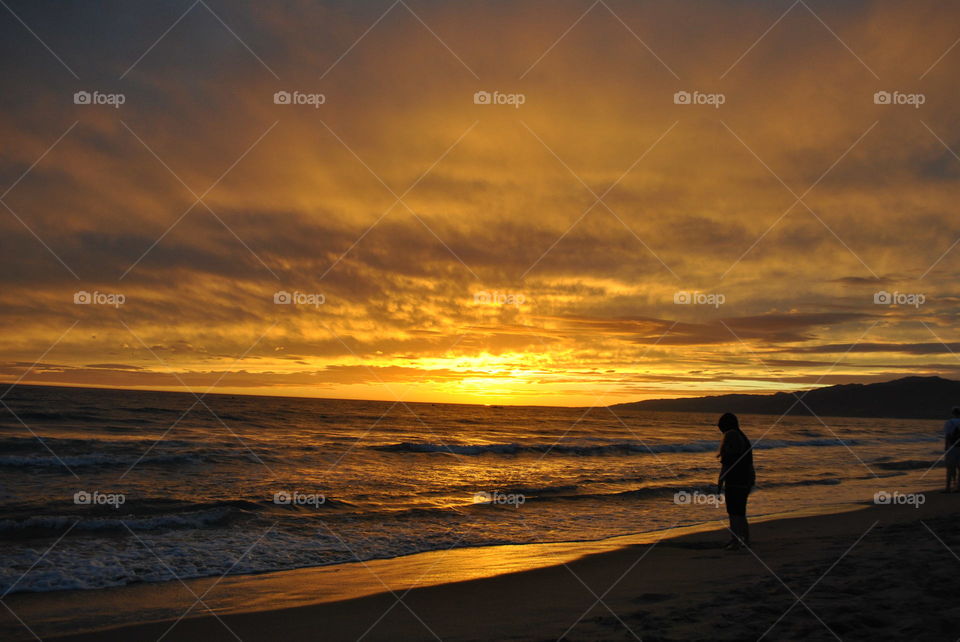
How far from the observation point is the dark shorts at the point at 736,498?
9.56 meters

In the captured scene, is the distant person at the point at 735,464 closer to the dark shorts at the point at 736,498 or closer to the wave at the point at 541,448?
the dark shorts at the point at 736,498

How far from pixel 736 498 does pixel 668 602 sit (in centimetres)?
335

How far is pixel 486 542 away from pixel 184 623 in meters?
6.06

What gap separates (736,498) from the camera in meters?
9.66

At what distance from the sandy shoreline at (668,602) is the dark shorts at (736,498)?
2.06ft

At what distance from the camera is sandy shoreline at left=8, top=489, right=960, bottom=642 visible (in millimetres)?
5645

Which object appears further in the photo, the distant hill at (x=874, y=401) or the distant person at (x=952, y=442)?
the distant hill at (x=874, y=401)

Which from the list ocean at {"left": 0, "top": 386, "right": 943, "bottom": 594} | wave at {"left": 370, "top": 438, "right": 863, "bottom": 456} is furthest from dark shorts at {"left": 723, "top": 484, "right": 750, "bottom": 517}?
wave at {"left": 370, "top": 438, "right": 863, "bottom": 456}

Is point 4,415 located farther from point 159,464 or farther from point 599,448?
point 599,448

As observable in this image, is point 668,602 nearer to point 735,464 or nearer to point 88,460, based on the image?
point 735,464

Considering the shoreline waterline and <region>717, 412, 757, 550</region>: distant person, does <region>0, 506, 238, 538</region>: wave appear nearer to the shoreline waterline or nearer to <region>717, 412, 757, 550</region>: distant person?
Result: the shoreline waterline

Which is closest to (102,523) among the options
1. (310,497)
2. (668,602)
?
(310,497)

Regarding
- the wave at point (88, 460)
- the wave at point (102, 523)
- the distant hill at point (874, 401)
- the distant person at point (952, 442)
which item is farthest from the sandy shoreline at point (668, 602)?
the distant hill at point (874, 401)

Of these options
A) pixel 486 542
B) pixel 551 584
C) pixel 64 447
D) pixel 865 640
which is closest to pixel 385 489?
pixel 486 542
